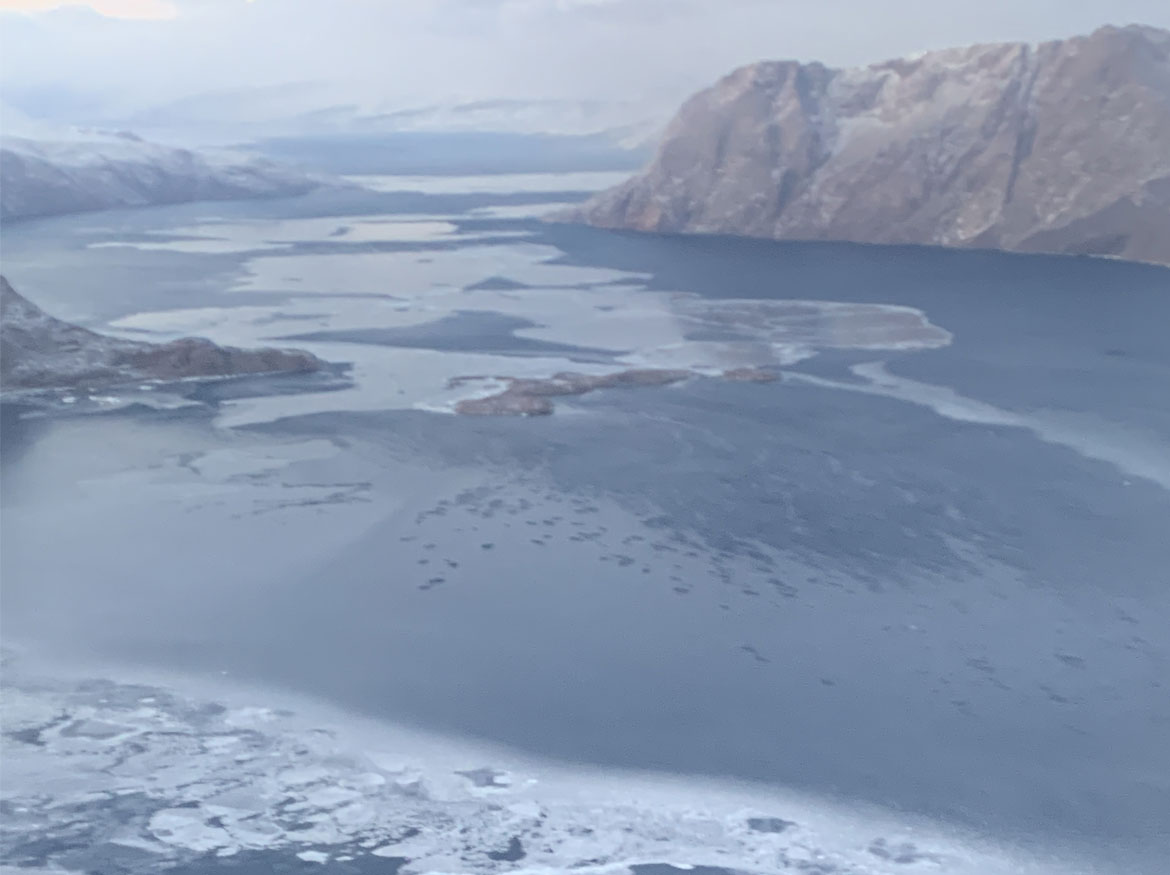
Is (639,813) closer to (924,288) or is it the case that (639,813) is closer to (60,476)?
(60,476)

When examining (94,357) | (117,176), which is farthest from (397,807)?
(117,176)

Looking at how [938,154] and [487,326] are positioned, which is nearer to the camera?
[487,326]

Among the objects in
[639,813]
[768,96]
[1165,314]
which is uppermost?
[768,96]

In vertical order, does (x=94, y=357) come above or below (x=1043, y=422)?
above

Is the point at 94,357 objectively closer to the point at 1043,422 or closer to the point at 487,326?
the point at 487,326

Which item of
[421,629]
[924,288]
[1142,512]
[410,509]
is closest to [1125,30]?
[924,288]

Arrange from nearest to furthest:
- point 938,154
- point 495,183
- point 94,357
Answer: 1. point 94,357
2. point 938,154
3. point 495,183

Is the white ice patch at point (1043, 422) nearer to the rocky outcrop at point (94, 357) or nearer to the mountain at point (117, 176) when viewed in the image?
the rocky outcrop at point (94, 357)
